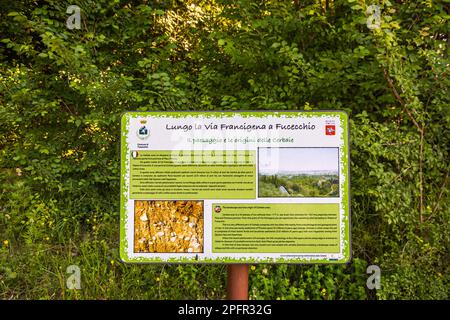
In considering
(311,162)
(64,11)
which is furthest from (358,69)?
(64,11)

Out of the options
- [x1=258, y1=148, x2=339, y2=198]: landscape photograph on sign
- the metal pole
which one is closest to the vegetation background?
the metal pole

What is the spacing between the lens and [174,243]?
2.56 m

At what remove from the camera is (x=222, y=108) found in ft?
16.1

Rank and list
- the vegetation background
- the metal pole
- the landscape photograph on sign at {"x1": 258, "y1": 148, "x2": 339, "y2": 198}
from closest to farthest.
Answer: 1. the landscape photograph on sign at {"x1": 258, "y1": 148, "x2": 339, "y2": 198}
2. the metal pole
3. the vegetation background

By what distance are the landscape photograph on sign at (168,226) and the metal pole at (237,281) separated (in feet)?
0.95

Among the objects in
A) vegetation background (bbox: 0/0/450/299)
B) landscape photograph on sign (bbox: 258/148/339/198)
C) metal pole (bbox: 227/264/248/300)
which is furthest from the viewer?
vegetation background (bbox: 0/0/450/299)

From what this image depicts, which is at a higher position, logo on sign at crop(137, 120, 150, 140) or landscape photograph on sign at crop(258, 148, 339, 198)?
logo on sign at crop(137, 120, 150, 140)

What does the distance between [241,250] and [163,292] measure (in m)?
1.81

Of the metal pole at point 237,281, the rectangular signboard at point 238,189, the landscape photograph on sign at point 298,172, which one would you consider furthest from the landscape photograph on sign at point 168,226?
the landscape photograph on sign at point 298,172

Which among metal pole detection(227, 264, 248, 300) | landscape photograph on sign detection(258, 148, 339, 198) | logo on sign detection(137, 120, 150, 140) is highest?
logo on sign detection(137, 120, 150, 140)

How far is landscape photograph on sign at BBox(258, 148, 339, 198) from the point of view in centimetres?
249

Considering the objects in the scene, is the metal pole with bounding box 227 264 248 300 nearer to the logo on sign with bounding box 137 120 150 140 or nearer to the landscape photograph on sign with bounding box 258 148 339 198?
the landscape photograph on sign with bounding box 258 148 339 198

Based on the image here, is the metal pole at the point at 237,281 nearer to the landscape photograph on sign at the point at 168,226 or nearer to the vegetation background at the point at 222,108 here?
the landscape photograph on sign at the point at 168,226

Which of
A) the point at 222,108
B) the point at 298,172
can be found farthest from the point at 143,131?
the point at 222,108
